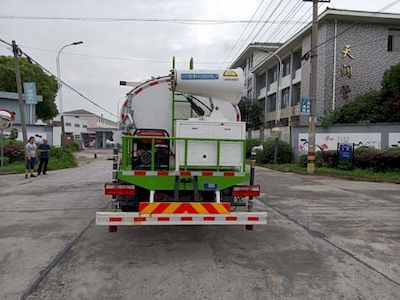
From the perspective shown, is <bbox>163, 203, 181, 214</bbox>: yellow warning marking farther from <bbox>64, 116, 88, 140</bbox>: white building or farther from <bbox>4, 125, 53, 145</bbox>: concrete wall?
<bbox>64, 116, 88, 140</bbox>: white building

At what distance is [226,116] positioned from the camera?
296 inches

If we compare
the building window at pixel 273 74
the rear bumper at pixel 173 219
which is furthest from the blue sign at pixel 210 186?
the building window at pixel 273 74

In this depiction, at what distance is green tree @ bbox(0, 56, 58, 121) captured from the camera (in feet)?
158

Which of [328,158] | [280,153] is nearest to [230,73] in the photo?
[328,158]

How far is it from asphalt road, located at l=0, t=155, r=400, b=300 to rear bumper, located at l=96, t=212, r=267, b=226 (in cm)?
52

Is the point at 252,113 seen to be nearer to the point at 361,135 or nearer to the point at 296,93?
the point at 296,93

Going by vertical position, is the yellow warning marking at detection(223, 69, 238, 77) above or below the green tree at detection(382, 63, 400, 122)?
below

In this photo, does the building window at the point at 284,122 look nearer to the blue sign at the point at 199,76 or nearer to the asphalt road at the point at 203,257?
the asphalt road at the point at 203,257

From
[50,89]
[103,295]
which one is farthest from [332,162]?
[50,89]

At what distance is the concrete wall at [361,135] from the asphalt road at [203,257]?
557 inches

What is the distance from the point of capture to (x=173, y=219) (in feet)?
18.1

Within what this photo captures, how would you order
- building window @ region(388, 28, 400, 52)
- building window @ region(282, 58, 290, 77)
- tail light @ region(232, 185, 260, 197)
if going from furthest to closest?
building window @ region(282, 58, 290, 77) < building window @ region(388, 28, 400, 52) < tail light @ region(232, 185, 260, 197)

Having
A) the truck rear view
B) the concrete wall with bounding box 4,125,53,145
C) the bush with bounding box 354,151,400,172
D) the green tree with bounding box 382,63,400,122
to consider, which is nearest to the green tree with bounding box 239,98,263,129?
the green tree with bounding box 382,63,400,122

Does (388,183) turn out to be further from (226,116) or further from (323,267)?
(323,267)
